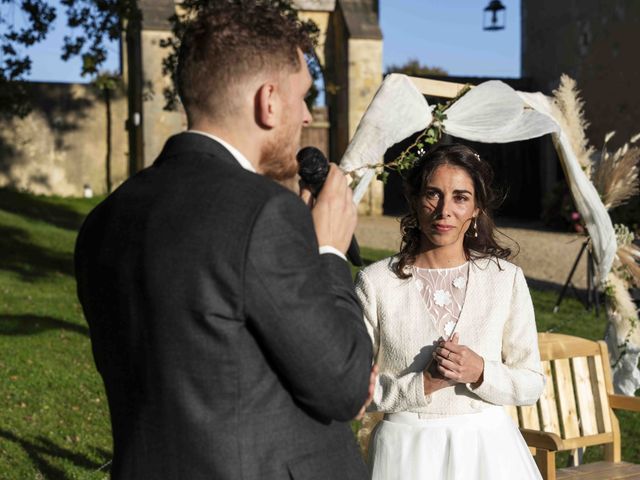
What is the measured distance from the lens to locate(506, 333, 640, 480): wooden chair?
4934 mm

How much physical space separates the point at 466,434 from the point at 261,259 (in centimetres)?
171

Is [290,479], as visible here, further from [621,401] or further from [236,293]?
[621,401]

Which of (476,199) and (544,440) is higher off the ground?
(476,199)

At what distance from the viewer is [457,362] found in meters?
3.21

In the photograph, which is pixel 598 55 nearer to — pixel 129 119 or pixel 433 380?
pixel 129 119

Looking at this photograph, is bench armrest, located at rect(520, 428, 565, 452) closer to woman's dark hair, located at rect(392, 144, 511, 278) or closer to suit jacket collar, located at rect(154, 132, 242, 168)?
woman's dark hair, located at rect(392, 144, 511, 278)

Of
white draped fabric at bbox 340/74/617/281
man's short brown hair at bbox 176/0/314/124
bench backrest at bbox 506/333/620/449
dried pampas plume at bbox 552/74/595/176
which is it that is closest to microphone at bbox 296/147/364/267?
man's short brown hair at bbox 176/0/314/124

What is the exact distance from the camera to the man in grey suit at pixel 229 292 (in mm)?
1885

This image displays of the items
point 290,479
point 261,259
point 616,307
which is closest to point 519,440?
point 290,479

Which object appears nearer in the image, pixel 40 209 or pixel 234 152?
pixel 234 152

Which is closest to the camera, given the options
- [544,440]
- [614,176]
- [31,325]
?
[544,440]

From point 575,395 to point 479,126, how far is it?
1529 mm

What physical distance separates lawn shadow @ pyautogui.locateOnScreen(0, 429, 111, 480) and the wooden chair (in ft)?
8.67

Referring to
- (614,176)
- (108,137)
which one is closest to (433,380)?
(614,176)
